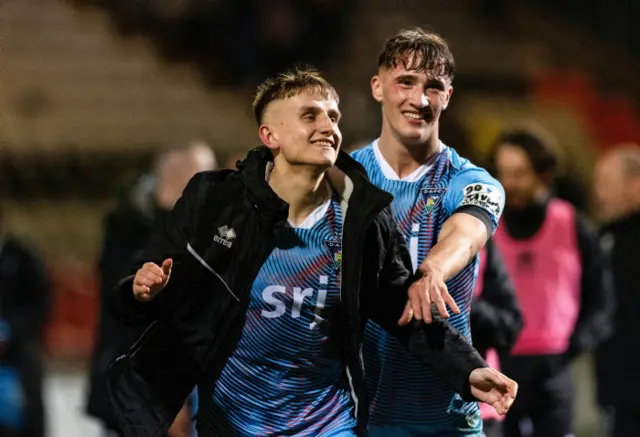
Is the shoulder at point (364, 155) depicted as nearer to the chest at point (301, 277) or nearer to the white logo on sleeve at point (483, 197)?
the white logo on sleeve at point (483, 197)

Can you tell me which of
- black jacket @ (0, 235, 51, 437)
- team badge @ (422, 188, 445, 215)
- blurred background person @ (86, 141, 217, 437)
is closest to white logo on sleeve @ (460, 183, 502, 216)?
team badge @ (422, 188, 445, 215)

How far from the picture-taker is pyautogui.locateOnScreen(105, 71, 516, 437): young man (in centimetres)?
386

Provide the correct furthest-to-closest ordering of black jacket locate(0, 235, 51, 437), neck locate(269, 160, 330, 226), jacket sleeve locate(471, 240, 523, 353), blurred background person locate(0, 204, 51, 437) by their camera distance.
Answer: black jacket locate(0, 235, 51, 437), blurred background person locate(0, 204, 51, 437), jacket sleeve locate(471, 240, 523, 353), neck locate(269, 160, 330, 226)

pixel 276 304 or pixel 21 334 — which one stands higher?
pixel 21 334

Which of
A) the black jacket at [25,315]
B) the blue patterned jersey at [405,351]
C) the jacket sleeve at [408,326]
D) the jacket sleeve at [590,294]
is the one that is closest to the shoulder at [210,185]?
the jacket sleeve at [408,326]

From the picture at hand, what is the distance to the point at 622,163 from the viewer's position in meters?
7.47

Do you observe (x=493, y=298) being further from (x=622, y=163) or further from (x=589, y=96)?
(x=589, y=96)

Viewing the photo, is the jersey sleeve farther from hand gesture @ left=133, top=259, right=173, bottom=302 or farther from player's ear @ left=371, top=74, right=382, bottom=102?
hand gesture @ left=133, top=259, right=173, bottom=302

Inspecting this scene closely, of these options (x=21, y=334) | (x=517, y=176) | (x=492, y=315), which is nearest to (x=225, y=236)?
(x=492, y=315)

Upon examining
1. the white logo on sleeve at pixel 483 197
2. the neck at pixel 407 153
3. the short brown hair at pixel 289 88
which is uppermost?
the short brown hair at pixel 289 88

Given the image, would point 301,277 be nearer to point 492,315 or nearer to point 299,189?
point 299,189

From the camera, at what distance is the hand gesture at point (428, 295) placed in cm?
368

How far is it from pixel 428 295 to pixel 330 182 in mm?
574

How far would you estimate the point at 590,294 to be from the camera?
688cm
